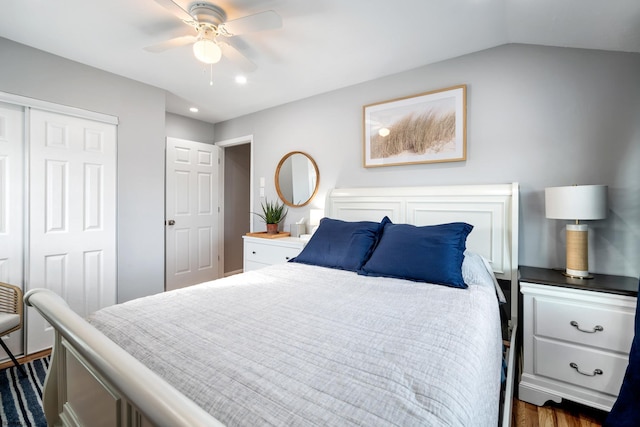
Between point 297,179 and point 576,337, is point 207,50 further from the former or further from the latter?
point 576,337

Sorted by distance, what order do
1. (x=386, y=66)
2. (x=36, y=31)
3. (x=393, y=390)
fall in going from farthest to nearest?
(x=386, y=66), (x=36, y=31), (x=393, y=390)

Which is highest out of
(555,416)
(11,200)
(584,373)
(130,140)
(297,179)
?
(130,140)

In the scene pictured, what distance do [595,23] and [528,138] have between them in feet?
2.35

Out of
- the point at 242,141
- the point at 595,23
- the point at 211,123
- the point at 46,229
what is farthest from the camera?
the point at 211,123

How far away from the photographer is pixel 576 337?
1699mm

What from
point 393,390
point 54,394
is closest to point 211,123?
point 54,394

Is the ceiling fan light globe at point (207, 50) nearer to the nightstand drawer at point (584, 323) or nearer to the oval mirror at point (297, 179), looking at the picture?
the oval mirror at point (297, 179)

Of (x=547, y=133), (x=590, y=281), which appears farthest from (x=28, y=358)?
(x=547, y=133)

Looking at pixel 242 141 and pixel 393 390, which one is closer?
pixel 393 390

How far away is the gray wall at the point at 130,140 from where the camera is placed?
8.04ft

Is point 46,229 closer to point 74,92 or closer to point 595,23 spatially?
point 74,92

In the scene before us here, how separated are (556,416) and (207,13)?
3.14m

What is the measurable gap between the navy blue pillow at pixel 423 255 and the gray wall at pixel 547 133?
67 cm

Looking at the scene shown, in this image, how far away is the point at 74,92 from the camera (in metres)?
2.60
